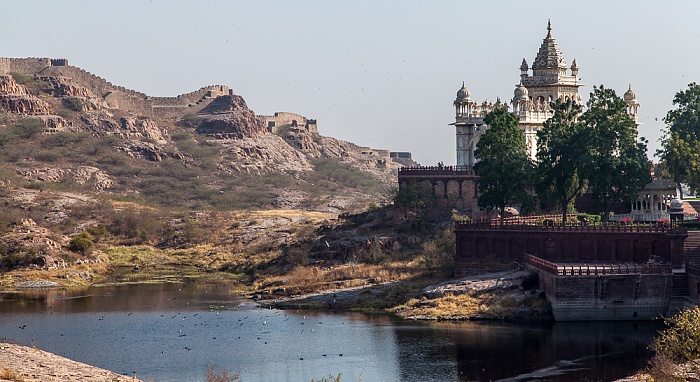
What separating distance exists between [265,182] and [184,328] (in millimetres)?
102934

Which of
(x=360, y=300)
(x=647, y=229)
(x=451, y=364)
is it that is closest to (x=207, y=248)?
(x=360, y=300)

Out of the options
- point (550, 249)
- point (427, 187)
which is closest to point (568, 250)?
point (550, 249)

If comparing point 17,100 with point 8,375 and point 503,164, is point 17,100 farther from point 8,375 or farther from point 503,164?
point 8,375

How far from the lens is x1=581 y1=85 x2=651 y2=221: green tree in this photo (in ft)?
302

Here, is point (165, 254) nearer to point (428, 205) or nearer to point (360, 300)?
point (428, 205)

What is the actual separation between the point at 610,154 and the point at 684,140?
1111cm

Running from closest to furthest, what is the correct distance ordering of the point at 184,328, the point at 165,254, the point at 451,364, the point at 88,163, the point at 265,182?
1. the point at 451,364
2. the point at 184,328
3. the point at 165,254
4. the point at 88,163
5. the point at 265,182

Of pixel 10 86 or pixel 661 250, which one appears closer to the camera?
pixel 661 250

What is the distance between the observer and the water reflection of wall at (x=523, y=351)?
65.5 meters

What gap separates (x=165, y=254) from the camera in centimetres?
12550

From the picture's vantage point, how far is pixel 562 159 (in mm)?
92938

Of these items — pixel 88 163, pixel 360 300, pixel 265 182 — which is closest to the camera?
pixel 360 300

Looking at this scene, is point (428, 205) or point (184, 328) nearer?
point (184, 328)

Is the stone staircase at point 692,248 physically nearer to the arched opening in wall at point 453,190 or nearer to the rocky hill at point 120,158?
the arched opening in wall at point 453,190
